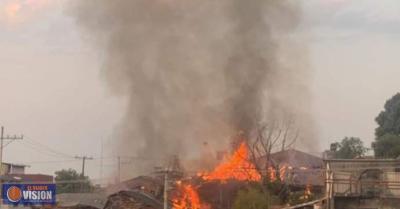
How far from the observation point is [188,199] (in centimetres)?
3994

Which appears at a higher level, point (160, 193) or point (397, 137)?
point (397, 137)

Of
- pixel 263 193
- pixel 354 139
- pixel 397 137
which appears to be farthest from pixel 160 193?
pixel 354 139

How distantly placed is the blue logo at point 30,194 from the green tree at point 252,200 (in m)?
11.0

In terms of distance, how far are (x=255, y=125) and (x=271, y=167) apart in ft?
24.5

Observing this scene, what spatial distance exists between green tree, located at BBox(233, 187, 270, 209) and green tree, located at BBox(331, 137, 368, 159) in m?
33.2

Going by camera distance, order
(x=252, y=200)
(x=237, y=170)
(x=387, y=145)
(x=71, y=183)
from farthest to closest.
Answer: (x=71, y=183)
(x=387, y=145)
(x=237, y=170)
(x=252, y=200)

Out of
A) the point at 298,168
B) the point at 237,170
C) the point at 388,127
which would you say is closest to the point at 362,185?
the point at 237,170

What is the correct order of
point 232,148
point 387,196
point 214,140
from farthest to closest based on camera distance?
point 214,140 < point 232,148 < point 387,196

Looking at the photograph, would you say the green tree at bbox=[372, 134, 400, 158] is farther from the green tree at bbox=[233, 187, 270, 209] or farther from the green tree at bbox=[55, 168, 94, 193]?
the green tree at bbox=[55, 168, 94, 193]

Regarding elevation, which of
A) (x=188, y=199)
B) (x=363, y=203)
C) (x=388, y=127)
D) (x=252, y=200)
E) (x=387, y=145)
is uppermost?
(x=388, y=127)

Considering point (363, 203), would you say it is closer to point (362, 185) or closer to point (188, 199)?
point (362, 185)

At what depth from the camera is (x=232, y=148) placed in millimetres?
49500

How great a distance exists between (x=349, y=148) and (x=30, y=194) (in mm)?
48112

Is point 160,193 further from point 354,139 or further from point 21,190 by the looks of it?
point 354,139
